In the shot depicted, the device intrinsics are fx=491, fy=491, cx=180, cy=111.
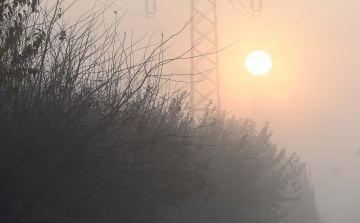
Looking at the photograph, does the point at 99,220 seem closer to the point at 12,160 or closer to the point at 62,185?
the point at 62,185

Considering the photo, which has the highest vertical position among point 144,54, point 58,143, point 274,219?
point 144,54

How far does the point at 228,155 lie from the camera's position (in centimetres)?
2430

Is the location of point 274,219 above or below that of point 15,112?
below

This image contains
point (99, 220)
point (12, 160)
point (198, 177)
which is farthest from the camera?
point (198, 177)

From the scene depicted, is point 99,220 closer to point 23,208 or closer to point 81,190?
point 81,190

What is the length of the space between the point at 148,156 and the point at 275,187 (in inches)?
965

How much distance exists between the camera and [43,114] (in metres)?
7.20

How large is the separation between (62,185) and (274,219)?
98.4ft

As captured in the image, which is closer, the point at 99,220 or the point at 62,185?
the point at 62,185

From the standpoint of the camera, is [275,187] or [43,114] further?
[275,187]

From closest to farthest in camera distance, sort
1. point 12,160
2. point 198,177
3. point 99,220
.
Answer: point 12,160
point 99,220
point 198,177

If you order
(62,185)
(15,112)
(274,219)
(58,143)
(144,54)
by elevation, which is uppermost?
(144,54)

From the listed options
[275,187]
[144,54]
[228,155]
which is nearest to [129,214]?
[144,54]

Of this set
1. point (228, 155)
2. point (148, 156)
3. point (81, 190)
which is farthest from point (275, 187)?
point (81, 190)
